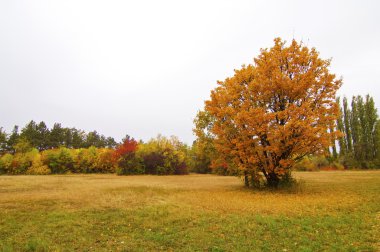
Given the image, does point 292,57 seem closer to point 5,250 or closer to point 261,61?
point 261,61

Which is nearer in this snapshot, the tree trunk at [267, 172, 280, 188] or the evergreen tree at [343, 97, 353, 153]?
the tree trunk at [267, 172, 280, 188]

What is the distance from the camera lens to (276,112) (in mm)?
21141

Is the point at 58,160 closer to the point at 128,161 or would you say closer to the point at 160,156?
the point at 128,161

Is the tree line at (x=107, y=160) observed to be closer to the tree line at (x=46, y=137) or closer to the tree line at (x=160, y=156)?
the tree line at (x=160, y=156)

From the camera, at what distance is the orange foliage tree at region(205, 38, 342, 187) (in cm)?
2020

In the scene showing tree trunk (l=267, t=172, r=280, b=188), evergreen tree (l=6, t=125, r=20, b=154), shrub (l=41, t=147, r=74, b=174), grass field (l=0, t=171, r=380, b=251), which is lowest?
grass field (l=0, t=171, r=380, b=251)

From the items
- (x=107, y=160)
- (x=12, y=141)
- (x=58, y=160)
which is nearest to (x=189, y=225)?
(x=107, y=160)

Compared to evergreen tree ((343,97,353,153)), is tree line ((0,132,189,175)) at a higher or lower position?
lower

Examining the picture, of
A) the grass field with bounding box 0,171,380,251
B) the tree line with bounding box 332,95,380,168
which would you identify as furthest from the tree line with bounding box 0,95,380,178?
the grass field with bounding box 0,171,380,251

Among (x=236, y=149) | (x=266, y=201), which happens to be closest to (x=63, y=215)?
(x=266, y=201)

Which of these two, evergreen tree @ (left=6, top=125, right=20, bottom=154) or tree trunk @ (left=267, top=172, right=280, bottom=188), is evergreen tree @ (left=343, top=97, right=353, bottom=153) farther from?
evergreen tree @ (left=6, top=125, right=20, bottom=154)

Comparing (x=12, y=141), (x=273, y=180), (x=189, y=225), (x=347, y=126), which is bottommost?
(x=189, y=225)

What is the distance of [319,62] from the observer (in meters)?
21.4

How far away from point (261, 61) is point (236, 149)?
8291mm
